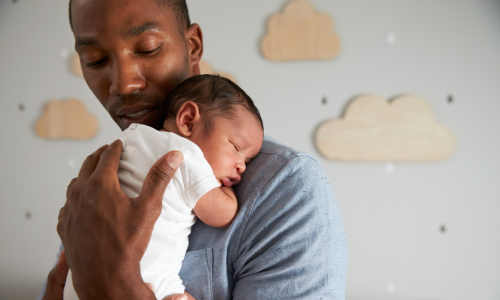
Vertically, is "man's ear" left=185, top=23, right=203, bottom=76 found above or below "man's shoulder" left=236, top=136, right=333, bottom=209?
above

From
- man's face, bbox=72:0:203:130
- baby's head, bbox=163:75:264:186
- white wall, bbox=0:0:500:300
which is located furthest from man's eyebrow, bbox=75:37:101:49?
white wall, bbox=0:0:500:300

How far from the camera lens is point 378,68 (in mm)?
1925

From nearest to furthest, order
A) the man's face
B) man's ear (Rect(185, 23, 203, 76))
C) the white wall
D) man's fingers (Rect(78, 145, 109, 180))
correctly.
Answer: man's fingers (Rect(78, 145, 109, 180)) → the man's face → man's ear (Rect(185, 23, 203, 76)) → the white wall

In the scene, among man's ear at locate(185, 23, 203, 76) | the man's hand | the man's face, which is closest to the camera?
the man's hand

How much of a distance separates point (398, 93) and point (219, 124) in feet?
4.86

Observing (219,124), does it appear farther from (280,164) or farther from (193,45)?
(193,45)

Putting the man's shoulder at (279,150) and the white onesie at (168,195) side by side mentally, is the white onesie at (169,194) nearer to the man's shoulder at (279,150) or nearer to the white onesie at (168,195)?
the white onesie at (168,195)

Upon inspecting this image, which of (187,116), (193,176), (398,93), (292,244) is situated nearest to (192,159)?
(193,176)

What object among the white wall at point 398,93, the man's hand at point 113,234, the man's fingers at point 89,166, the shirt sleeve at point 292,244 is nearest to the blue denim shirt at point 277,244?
the shirt sleeve at point 292,244

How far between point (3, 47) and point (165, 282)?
2.35 metres

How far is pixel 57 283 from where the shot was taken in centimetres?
79

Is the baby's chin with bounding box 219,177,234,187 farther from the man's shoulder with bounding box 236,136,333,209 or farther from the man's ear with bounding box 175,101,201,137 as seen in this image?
the man's ear with bounding box 175,101,201,137

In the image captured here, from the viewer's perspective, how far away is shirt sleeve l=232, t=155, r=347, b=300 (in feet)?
2.03

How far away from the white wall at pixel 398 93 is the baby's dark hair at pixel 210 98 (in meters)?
1.20
